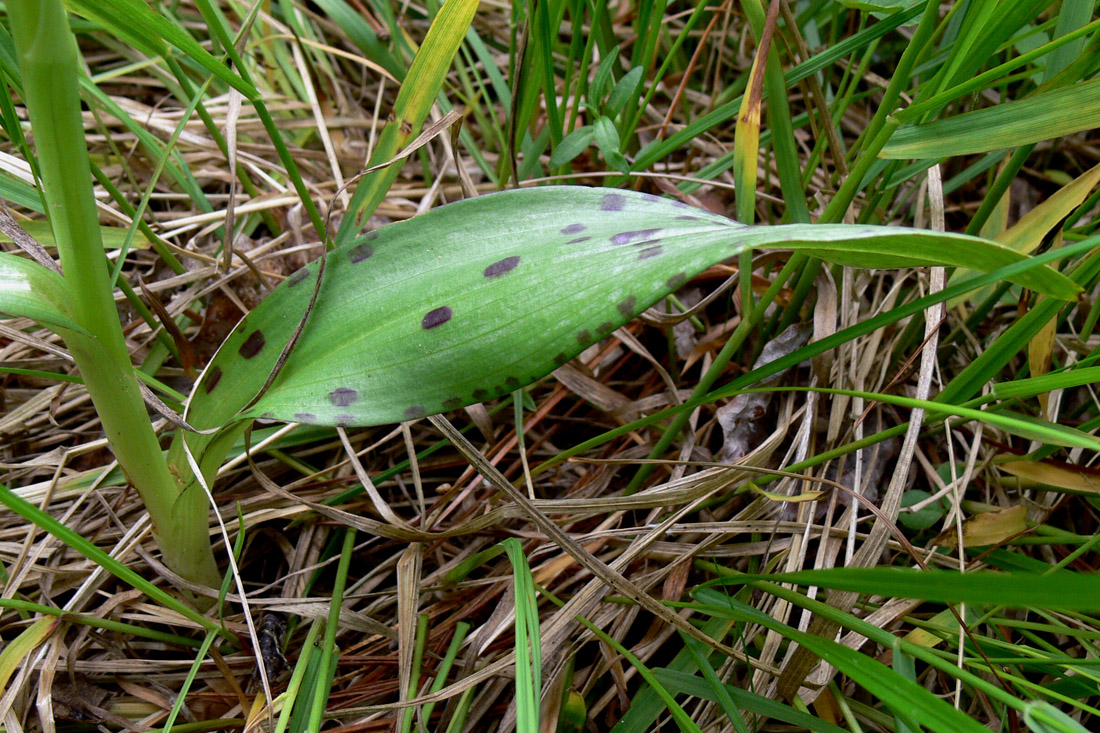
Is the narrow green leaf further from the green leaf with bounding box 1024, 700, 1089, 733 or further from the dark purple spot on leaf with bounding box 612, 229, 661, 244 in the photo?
the dark purple spot on leaf with bounding box 612, 229, 661, 244

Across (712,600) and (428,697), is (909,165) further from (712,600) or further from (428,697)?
(428,697)

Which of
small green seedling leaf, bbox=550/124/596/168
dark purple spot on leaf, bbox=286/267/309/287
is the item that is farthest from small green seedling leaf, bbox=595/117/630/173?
dark purple spot on leaf, bbox=286/267/309/287

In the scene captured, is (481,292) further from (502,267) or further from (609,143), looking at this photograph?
(609,143)

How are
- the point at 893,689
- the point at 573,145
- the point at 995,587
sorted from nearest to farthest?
the point at 995,587, the point at 893,689, the point at 573,145

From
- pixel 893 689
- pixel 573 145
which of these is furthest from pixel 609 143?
pixel 893 689

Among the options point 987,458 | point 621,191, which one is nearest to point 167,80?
point 621,191
